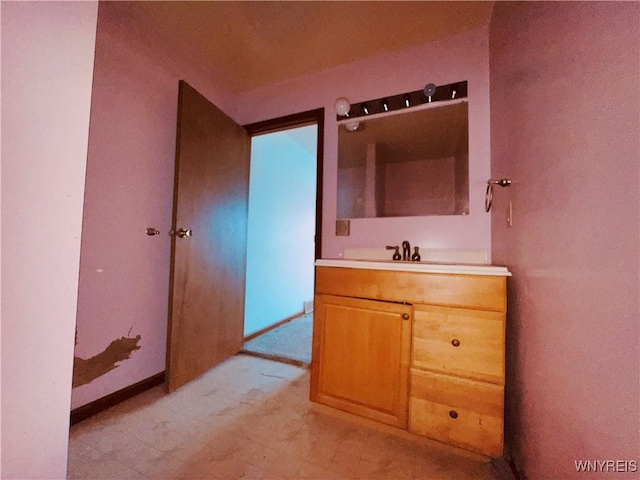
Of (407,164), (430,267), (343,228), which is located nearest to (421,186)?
(407,164)

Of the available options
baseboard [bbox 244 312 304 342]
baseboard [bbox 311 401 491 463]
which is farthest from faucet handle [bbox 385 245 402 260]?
baseboard [bbox 244 312 304 342]

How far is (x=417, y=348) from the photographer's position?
114 cm

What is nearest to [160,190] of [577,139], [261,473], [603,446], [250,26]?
[250,26]

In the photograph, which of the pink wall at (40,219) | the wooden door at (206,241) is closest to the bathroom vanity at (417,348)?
the wooden door at (206,241)

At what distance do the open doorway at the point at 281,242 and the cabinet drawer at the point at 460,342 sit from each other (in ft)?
3.42

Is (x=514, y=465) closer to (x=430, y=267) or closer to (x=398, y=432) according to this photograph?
(x=398, y=432)

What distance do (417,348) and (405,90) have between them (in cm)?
166

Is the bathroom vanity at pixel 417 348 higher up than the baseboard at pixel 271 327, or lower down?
higher up

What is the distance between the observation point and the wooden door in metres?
1.60

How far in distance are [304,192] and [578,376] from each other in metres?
3.26

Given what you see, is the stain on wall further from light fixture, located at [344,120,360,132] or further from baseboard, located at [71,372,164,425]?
light fixture, located at [344,120,360,132]

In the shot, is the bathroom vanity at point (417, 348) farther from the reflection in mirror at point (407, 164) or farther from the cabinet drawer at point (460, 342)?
the reflection in mirror at point (407, 164)

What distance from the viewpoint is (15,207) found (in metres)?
0.47

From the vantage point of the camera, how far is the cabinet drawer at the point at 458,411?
3.29 feet
